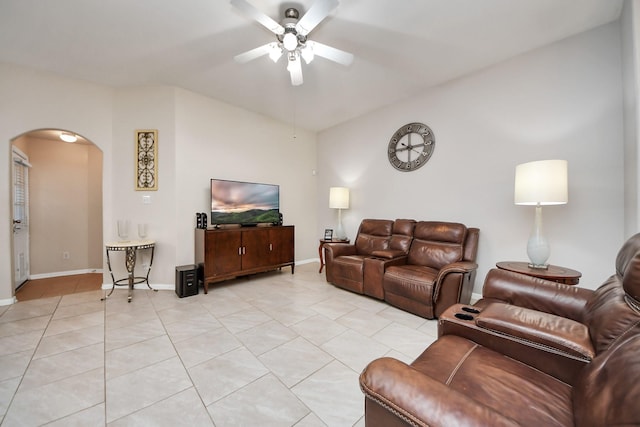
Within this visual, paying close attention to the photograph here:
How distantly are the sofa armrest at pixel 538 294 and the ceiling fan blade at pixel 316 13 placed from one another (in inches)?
85.6

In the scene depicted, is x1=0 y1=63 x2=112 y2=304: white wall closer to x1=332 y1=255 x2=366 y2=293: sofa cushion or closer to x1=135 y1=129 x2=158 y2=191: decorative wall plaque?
x1=135 y1=129 x2=158 y2=191: decorative wall plaque

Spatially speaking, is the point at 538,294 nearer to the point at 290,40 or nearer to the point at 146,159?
the point at 290,40

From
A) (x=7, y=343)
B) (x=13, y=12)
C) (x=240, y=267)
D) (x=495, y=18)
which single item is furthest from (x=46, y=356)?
(x=495, y=18)

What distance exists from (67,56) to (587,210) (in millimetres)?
5622

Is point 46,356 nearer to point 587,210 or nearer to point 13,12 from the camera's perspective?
point 13,12

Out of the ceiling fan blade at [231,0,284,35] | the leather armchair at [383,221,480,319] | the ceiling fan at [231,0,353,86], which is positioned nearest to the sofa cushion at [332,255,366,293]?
the leather armchair at [383,221,480,319]

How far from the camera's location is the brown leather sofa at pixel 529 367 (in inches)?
25.1

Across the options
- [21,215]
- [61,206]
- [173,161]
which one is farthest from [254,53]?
[61,206]

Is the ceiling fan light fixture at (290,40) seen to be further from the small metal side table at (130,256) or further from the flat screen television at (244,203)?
the small metal side table at (130,256)

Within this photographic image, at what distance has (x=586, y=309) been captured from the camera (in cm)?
126

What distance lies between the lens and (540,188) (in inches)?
77.6

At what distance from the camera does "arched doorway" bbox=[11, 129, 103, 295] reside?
386 cm

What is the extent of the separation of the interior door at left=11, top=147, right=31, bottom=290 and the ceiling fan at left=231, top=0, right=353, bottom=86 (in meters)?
3.82

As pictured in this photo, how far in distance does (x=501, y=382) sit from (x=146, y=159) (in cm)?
420
